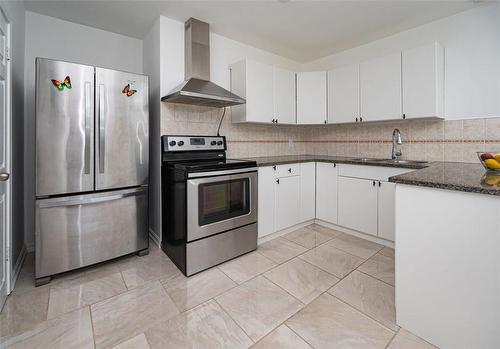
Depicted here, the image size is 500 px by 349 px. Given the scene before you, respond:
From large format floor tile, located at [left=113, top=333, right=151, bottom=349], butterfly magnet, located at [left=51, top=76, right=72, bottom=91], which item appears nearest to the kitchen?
large format floor tile, located at [left=113, top=333, right=151, bottom=349]

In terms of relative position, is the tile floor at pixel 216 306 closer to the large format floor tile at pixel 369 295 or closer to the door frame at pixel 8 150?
the large format floor tile at pixel 369 295

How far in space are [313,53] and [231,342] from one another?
3.67 m

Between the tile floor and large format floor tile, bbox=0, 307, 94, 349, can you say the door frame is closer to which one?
the tile floor

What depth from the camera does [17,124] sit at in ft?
6.97

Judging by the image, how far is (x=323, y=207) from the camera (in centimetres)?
318

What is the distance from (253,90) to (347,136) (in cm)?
157

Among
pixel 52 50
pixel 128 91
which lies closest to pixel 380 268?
pixel 128 91

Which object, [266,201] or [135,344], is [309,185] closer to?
[266,201]

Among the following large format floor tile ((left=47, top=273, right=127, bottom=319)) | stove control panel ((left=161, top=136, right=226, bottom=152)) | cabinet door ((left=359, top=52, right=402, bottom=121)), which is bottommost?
Answer: large format floor tile ((left=47, top=273, right=127, bottom=319))

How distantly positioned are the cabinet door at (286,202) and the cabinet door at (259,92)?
2.71 feet

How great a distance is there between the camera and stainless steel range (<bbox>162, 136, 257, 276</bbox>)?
2.05 m

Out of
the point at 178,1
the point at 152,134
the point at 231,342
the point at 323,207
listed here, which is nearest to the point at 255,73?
the point at 178,1

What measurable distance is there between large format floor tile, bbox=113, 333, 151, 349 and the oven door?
0.77 meters

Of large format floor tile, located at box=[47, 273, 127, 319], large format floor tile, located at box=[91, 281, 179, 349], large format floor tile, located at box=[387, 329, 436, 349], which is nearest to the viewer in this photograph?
large format floor tile, located at box=[387, 329, 436, 349]
